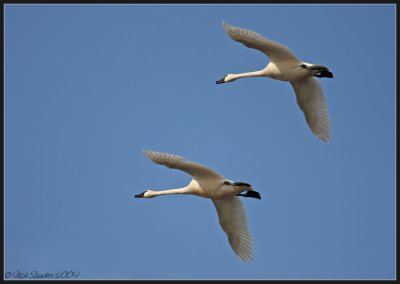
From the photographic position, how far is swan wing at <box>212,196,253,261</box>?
97.9 feet

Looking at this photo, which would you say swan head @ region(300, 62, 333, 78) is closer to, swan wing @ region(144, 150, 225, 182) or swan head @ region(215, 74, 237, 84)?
swan head @ region(215, 74, 237, 84)

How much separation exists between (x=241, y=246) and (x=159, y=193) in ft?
8.54

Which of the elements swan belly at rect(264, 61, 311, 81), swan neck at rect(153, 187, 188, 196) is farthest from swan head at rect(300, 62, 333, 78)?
swan neck at rect(153, 187, 188, 196)

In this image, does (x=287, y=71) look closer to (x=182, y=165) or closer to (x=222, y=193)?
(x=222, y=193)

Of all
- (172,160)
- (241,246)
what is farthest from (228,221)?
(172,160)

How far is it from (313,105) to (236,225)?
4.17 m

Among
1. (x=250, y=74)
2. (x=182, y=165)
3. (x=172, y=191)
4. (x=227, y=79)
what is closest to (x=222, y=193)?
(x=182, y=165)

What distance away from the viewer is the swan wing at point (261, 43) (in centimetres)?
2900

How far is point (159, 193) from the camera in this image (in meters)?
30.8

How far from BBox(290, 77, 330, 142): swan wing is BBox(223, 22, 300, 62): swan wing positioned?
4.57 ft

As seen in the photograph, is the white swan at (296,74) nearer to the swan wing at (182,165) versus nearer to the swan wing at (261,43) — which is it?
the swan wing at (261,43)

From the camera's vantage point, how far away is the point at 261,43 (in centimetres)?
2938

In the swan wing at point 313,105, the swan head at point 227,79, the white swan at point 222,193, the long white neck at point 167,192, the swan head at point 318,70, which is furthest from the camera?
the swan head at point 227,79

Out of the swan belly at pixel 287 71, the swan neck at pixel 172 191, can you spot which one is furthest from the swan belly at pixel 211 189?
the swan belly at pixel 287 71
